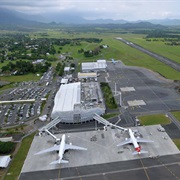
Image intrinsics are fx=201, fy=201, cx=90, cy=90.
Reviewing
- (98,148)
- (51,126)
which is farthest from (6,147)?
(98,148)

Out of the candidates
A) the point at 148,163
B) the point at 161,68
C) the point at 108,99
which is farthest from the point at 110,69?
the point at 148,163

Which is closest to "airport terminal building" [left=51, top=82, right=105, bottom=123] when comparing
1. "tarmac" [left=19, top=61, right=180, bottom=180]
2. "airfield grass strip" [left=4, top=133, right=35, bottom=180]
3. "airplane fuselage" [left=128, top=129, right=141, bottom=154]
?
"tarmac" [left=19, top=61, right=180, bottom=180]

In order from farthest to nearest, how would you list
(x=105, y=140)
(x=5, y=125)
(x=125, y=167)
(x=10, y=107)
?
(x=10, y=107), (x=5, y=125), (x=105, y=140), (x=125, y=167)

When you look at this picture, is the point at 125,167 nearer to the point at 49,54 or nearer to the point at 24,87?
the point at 24,87

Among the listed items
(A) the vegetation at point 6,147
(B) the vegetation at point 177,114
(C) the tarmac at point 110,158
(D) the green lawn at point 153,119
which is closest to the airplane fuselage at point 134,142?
(C) the tarmac at point 110,158

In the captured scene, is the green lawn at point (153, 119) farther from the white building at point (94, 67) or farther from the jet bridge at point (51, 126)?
the white building at point (94, 67)
